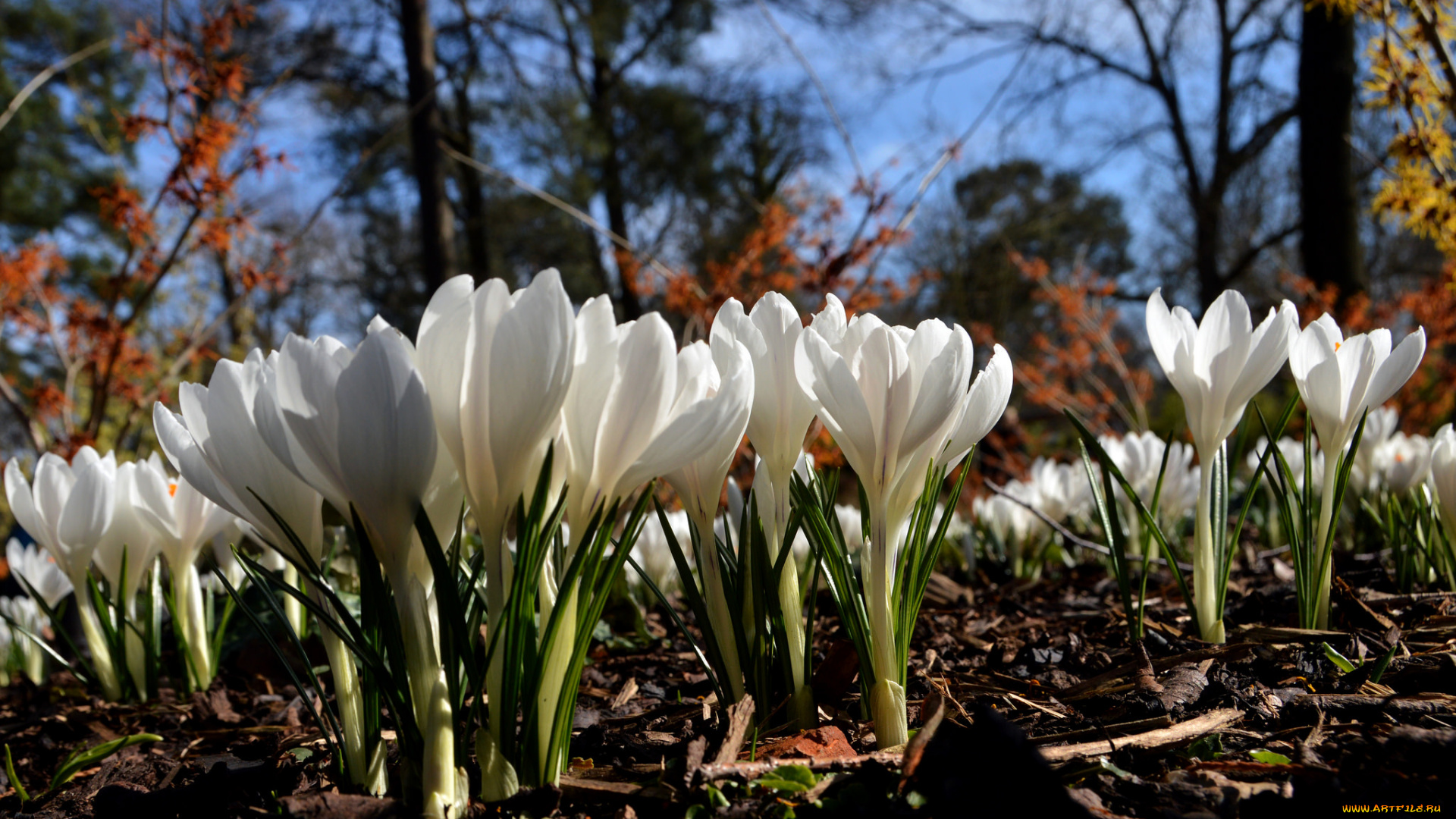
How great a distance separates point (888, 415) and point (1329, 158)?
7.16 metres

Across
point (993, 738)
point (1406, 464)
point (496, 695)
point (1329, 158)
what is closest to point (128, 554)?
point (496, 695)

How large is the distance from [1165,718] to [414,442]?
837 millimetres

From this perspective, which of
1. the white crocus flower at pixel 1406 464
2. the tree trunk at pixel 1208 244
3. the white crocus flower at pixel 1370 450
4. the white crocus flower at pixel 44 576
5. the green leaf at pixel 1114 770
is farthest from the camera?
the tree trunk at pixel 1208 244

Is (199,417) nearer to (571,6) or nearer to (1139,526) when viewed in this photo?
(1139,526)

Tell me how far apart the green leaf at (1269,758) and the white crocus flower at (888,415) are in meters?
0.34

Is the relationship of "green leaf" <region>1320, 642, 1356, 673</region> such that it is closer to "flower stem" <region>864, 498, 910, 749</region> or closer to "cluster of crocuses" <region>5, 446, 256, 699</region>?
"flower stem" <region>864, 498, 910, 749</region>

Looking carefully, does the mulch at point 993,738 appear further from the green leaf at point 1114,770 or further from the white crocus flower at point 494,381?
the white crocus flower at point 494,381

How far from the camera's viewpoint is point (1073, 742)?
0.89 metres

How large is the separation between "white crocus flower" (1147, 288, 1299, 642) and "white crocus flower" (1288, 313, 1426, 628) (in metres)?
0.08

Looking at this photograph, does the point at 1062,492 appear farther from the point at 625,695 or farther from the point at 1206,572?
the point at 625,695

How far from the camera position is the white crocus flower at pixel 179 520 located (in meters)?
1.36

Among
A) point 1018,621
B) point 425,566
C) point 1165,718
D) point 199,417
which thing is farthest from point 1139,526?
point 199,417

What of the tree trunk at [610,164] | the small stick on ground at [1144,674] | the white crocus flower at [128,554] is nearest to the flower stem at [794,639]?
the small stick on ground at [1144,674]

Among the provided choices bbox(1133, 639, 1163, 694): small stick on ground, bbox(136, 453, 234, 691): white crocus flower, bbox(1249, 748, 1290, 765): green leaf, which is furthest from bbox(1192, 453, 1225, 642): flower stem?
bbox(136, 453, 234, 691): white crocus flower
